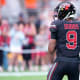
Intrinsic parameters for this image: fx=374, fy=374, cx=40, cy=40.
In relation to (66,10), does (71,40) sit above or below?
below

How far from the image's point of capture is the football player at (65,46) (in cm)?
550

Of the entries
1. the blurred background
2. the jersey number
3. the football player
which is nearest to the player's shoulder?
the football player

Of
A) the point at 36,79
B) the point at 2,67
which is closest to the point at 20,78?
the point at 36,79

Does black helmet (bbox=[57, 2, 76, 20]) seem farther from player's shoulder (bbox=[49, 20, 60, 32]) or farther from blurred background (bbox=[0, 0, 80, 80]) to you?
blurred background (bbox=[0, 0, 80, 80])

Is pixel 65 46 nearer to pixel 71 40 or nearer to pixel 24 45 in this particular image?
pixel 71 40

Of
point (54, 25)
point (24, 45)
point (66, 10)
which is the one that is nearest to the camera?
point (54, 25)

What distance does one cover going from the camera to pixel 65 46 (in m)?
5.54

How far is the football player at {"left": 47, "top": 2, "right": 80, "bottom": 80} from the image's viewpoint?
5500mm

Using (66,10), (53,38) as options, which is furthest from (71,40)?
(66,10)

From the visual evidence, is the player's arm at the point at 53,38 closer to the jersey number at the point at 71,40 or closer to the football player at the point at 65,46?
the football player at the point at 65,46

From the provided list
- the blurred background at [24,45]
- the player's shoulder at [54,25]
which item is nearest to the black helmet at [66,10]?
the player's shoulder at [54,25]

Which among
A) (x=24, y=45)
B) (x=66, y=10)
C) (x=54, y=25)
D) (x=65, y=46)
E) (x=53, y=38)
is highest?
(x=66, y=10)

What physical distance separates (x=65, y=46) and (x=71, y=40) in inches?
5.2

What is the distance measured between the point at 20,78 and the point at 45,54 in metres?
2.35
